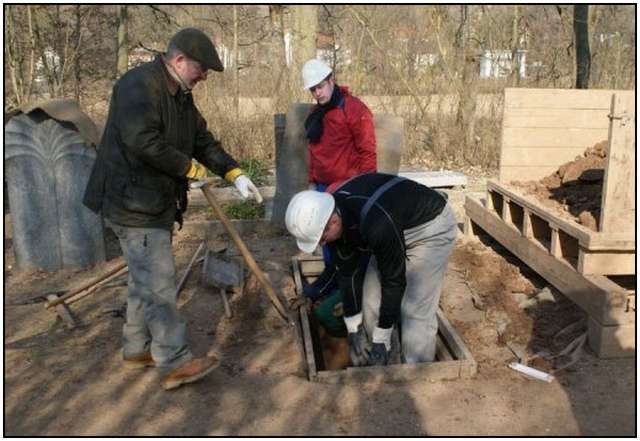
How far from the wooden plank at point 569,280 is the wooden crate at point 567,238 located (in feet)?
0.16

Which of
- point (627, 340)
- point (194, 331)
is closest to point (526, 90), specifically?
point (627, 340)

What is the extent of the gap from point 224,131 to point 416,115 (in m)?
3.91

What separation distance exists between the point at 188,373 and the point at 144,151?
1.33 m

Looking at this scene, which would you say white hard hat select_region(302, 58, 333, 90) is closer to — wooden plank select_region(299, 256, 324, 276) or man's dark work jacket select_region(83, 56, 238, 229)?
man's dark work jacket select_region(83, 56, 238, 229)

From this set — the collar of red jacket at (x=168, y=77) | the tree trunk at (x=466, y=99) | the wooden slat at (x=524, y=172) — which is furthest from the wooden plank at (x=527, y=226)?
the tree trunk at (x=466, y=99)

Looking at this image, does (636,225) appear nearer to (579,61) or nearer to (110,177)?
(110,177)

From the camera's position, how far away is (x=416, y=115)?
39.8 ft

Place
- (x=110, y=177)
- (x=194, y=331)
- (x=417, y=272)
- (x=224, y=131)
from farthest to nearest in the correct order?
(x=224, y=131) → (x=194, y=331) → (x=417, y=272) → (x=110, y=177)

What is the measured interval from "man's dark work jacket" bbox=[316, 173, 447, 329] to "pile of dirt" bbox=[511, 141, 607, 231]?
5.58ft

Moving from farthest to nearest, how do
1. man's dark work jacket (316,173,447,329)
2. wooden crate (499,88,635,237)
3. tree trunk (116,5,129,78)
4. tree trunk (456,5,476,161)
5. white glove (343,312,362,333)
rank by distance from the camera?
tree trunk (116,5,129,78), tree trunk (456,5,476,161), wooden crate (499,88,635,237), white glove (343,312,362,333), man's dark work jacket (316,173,447,329)

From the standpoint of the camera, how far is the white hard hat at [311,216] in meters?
3.20

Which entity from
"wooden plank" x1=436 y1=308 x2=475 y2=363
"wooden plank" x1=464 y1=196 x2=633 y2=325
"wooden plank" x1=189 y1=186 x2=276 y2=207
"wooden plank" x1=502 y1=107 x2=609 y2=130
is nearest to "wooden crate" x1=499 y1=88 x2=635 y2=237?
"wooden plank" x1=502 y1=107 x2=609 y2=130

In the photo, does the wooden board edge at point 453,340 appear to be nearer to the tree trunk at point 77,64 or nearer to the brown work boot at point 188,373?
the brown work boot at point 188,373

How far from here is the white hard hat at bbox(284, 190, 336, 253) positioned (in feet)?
10.5
